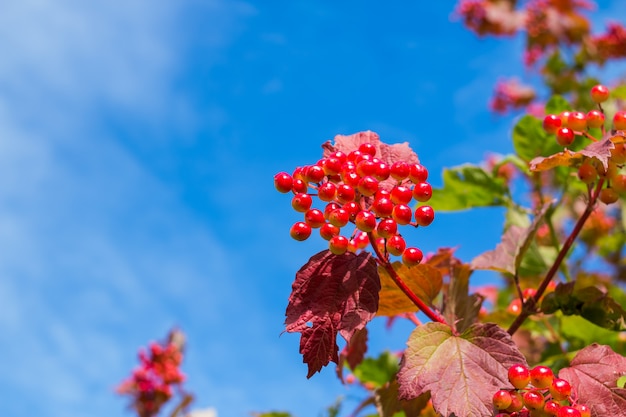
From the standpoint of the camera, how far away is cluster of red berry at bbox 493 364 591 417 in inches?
52.4

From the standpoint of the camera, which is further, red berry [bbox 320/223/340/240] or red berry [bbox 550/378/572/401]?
red berry [bbox 320/223/340/240]

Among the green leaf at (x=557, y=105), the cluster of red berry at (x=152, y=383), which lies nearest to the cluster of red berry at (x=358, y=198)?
the green leaf at (x=557, y=105)

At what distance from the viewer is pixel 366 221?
1409 millimetres

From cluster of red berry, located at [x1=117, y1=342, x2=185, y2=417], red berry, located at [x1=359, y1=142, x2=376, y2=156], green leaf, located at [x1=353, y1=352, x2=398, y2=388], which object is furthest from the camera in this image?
cluster of red berry, located at [x1=117, y1=342, x2=185, y2=417]

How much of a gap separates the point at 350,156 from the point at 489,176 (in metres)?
1.36

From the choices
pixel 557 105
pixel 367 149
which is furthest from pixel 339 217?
pixel 557 105

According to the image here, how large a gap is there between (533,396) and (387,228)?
47 cm

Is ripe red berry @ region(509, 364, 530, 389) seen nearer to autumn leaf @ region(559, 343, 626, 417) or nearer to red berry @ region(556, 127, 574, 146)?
autumn leaf @ region(559, 343, 626, 417)

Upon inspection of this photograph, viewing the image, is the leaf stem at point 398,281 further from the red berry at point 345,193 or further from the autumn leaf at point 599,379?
the autumn leaf at point 599,379

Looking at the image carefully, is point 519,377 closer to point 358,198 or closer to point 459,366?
point 459,366

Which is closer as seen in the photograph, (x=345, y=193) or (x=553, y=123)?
(x=345, y=193)

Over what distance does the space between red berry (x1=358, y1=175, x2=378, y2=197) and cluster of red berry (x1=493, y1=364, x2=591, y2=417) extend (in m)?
0.50

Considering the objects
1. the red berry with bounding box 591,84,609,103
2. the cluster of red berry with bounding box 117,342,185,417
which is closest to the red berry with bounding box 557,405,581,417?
the red berry with bounding box 591,84,609,103

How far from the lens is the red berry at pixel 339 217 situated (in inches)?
56.1
